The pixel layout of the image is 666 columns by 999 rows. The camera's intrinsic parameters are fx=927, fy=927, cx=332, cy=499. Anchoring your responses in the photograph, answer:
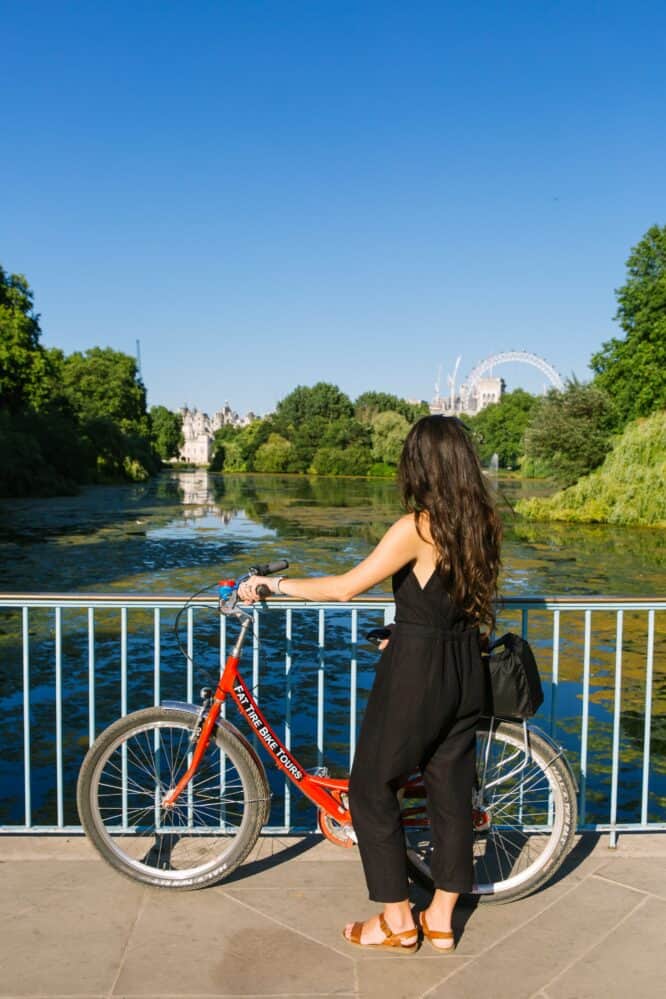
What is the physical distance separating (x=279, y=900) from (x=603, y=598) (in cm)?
186

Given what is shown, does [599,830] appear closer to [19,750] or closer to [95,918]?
[95,918]

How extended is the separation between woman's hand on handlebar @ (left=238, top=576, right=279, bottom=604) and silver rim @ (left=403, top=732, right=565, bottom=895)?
0.97 meters

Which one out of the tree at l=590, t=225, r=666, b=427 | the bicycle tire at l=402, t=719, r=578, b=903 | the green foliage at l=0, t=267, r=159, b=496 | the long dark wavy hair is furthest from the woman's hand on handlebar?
the green foliage at l=0, t=267, r=159, b=496

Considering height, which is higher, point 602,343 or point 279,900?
point 602,343

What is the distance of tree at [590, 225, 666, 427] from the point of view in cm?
3956

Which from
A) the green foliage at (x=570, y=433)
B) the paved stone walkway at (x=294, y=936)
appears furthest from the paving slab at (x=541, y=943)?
the green foliage at (x=570, y=433)

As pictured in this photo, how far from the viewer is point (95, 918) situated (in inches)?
130

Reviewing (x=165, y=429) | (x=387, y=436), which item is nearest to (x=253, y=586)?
(x=387, y=436)

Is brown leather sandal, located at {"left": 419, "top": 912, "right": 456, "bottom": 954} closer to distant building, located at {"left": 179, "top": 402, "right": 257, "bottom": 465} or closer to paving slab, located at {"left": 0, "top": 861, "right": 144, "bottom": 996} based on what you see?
paving slab, located at {"left": 0, "top": 861, "right": 144, "bottom": 996}

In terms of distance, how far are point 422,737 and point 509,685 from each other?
1.40 ft

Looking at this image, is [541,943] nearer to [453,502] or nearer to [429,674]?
[429,674]

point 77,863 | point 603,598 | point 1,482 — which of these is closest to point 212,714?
point 77,863

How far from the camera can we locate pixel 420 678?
9.92 feet

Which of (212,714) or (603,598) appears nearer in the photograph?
(212,714)
